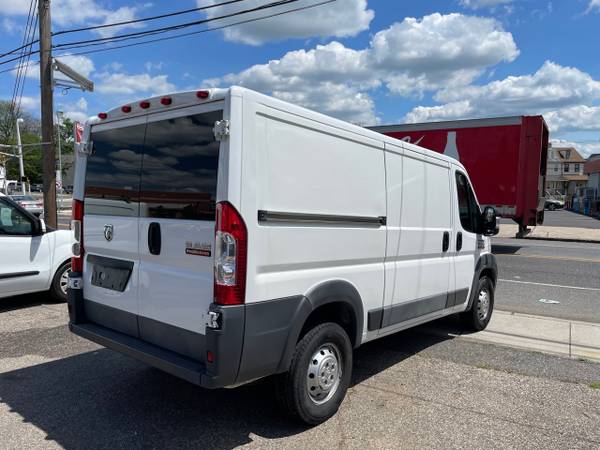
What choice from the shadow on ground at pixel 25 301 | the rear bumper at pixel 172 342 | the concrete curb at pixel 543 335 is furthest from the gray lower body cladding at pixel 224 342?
the shadow on ground at pixel 25 301

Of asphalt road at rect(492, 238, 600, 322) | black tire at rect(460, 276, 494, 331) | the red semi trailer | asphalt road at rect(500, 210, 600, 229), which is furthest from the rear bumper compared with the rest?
asphalt road at rect(500, 210, 600, 229)

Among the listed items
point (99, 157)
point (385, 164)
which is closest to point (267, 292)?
point (385, 164)

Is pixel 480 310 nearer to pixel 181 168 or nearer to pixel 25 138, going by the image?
pixel 181 168

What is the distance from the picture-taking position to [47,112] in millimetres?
12688

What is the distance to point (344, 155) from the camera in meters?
3.85

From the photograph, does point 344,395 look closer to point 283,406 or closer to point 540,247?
point 283,406

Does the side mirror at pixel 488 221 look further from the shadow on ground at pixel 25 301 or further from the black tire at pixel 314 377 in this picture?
the shadow on ground at pixel 25 301

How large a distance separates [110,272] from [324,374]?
1.86 meters

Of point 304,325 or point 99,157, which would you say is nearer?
point 304,325

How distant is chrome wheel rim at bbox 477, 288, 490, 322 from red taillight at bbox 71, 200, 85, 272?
15.2 ft

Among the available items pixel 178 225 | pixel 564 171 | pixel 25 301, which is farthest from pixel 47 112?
pixel 564 171

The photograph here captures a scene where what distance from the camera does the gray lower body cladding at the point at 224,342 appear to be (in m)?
3.03

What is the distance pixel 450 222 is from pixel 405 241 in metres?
1.05

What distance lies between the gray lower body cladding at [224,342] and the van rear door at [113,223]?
0.49 ft
